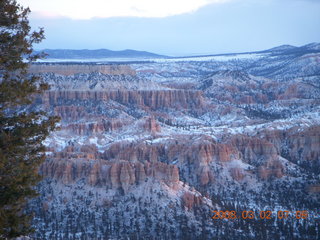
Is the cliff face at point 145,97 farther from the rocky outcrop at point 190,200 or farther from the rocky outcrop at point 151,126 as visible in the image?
the rocky outcrop at point 190,200

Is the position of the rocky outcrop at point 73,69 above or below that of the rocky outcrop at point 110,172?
above

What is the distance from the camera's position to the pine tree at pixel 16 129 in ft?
32.5

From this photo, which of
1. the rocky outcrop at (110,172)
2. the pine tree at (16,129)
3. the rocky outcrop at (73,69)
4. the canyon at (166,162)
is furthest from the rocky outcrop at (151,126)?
the pine tree at (16,129)

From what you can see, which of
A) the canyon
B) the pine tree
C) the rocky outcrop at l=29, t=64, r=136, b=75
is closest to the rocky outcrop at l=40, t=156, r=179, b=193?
the canyon

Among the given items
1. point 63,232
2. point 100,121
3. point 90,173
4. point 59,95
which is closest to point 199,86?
point 59,95

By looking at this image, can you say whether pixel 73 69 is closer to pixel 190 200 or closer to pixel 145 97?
pixel 145 97

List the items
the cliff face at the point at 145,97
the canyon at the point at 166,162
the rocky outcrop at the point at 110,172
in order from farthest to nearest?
1. the cliff face at the point at 145,97
2. the rocky outcrop at the point at 110,172
3. the canyon at the point at 166,162

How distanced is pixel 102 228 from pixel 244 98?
75.5m

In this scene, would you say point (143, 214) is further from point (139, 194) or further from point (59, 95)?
point (59, 95)

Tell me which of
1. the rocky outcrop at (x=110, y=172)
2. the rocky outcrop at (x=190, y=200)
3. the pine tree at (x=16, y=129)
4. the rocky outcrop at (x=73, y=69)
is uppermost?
the pine tree at (x=16, y=129)

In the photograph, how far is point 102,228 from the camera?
34000mm

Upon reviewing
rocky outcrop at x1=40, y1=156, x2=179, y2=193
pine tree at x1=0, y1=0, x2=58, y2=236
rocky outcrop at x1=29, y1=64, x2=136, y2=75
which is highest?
pine tree at x1=0, y1=0, x2=58, y2=236

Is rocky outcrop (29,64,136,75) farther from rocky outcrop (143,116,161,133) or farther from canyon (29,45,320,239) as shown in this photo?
rocky outcrop (143,116,161,133)

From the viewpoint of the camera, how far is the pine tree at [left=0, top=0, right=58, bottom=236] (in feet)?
32.5
